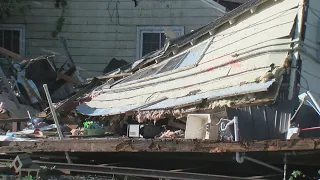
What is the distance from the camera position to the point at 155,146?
5836 mm

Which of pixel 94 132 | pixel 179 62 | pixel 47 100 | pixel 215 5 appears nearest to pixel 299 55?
pixel 179 62

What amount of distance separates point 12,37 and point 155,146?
38.4 feet

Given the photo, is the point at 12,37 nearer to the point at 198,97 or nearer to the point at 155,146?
the point at 198,97

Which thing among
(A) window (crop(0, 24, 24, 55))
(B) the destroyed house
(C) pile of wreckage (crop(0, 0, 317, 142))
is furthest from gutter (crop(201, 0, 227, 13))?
(A) window (crop(0, 24, 24, 55))

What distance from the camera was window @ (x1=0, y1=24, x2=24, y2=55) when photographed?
1608 cm

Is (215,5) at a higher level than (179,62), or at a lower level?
higher

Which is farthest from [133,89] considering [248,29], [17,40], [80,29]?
[17,40]

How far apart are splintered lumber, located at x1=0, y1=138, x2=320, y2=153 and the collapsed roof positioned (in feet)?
4.33

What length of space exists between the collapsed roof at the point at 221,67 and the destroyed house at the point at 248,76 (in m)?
0.02

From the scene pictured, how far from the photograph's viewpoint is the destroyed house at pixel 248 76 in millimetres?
6375

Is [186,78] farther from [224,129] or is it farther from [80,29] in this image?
[80,29]

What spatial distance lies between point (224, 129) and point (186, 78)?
7.88ft

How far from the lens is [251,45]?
7.18 metres

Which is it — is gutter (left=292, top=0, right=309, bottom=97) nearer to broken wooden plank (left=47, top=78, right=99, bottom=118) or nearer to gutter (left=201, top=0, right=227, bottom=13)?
broken wooden plank (left=47, top=78, right=99, bottom=118)
